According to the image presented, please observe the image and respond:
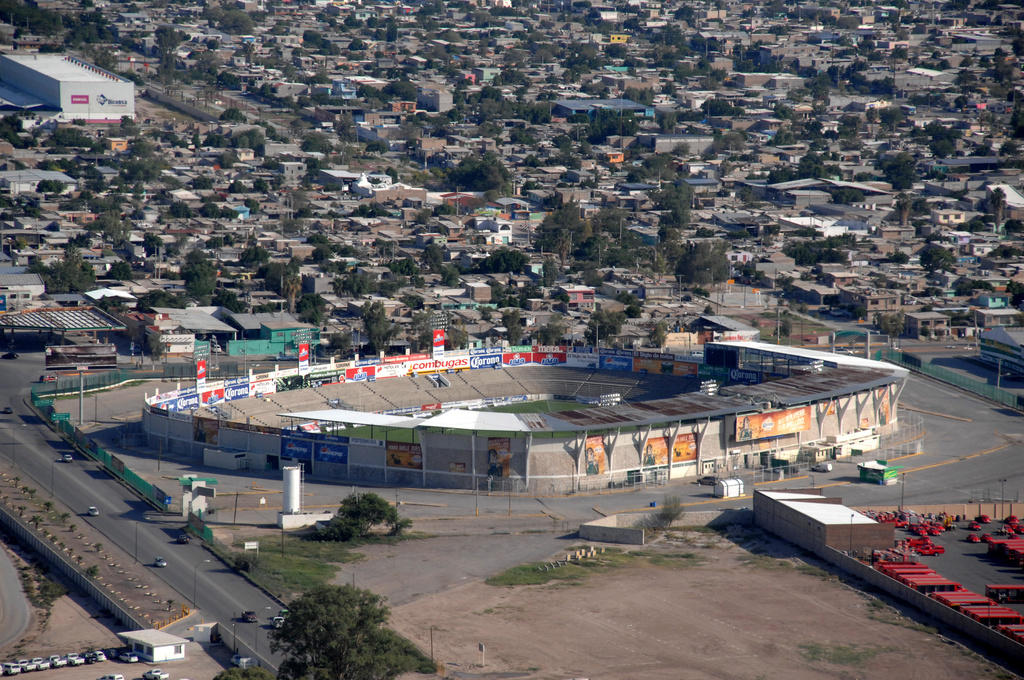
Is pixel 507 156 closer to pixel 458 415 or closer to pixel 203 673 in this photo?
pixel 458 415

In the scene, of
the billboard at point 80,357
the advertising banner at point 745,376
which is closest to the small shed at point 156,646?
the billboard at point 80,357

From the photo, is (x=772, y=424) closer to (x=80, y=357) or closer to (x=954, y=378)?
(x=954, y=378)

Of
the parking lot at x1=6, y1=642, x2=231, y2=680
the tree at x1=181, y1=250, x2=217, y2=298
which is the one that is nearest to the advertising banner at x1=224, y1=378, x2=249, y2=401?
the tree at x1=181, y1=250, x2=217, y2=298

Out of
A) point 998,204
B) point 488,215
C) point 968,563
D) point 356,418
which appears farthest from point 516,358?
point 998,204

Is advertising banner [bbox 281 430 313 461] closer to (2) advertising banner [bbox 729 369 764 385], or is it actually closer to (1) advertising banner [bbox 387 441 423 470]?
(1) advertising banner [bbox 387 441 423 470]

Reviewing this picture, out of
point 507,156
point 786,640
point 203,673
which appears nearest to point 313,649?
point 203,673

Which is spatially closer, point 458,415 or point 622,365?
point 458,415

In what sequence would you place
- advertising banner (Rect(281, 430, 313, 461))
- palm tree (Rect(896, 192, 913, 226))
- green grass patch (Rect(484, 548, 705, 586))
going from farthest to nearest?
1. palm tree (Rect(896, 192, 913, 226))
2. advertising banner (Rect(281, 430, 313, 461))
3. green grass patch (Rect(484, 548, 705, 586))
